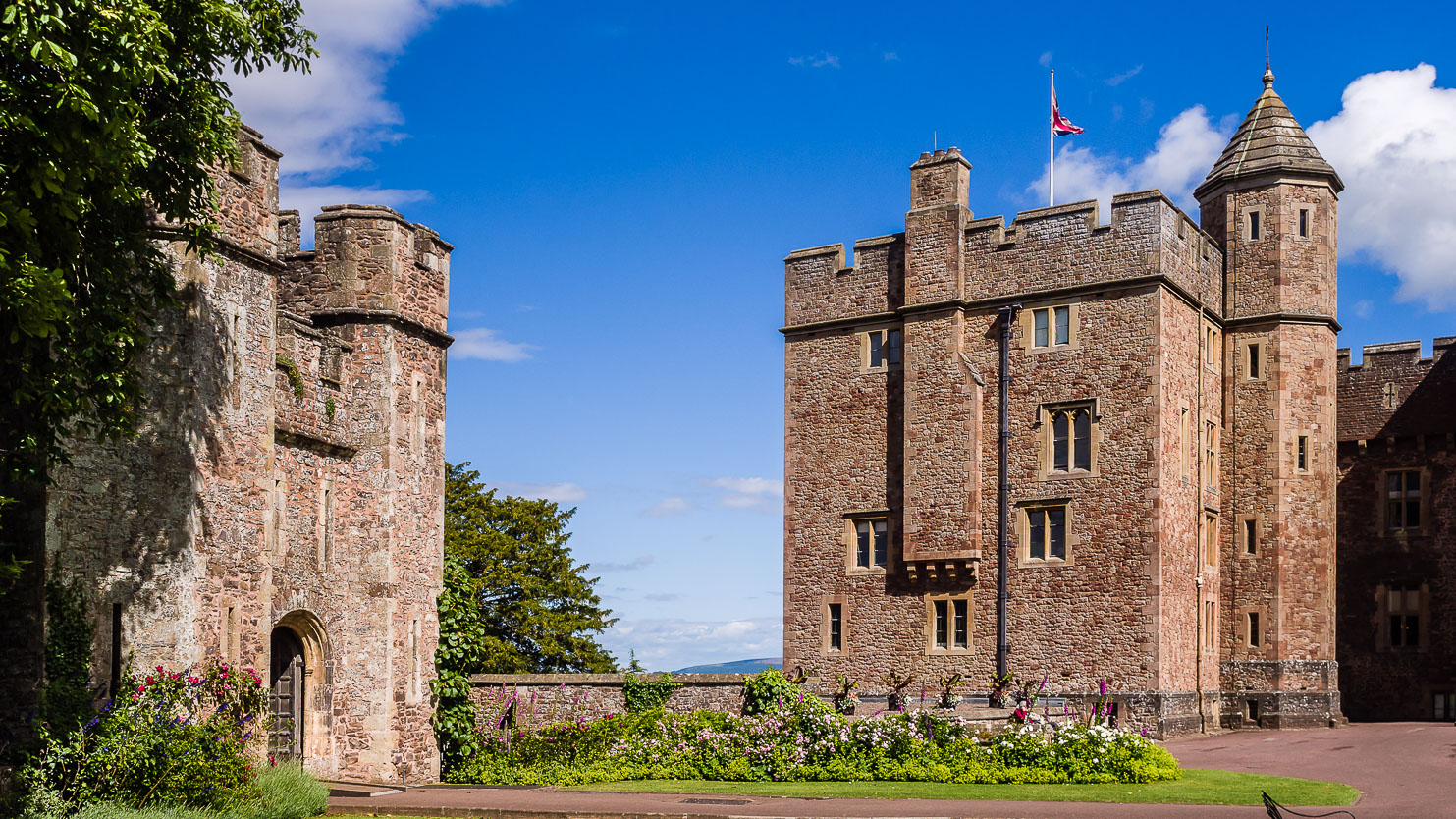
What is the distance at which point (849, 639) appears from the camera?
124ft

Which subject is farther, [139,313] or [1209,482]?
[1209,482]

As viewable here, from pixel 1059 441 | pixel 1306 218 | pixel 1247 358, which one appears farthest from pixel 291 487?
pixel 1306 218

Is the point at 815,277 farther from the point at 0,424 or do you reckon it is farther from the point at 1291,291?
the point at 0,424

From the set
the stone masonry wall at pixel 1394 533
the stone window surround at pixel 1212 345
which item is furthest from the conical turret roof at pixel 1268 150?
the stone masonry wall at pixel 1394 533

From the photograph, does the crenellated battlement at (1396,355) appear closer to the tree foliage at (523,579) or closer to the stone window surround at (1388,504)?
the stone window surround at (1388,504)

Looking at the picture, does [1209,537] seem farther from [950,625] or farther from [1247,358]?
[950,625]

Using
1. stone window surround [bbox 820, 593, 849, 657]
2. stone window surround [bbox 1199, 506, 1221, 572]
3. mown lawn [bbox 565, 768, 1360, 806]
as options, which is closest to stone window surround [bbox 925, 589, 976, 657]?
stone window surround [bbox 820, 593, 849, 657]

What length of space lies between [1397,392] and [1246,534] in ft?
25.9

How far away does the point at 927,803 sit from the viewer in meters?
19.4

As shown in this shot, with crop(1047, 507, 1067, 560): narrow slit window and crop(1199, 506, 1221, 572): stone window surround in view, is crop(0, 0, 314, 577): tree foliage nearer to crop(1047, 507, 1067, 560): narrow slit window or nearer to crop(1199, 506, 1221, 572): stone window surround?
crop(1047, 507, 1067, 560): narrow slit window

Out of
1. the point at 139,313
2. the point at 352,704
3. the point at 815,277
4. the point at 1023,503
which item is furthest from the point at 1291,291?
the point at 139,313

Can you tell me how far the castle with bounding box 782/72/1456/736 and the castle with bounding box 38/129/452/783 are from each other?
15.6m

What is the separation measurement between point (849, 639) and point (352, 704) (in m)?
17.4

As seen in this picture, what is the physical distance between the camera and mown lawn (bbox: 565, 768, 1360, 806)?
19734 millimetres
